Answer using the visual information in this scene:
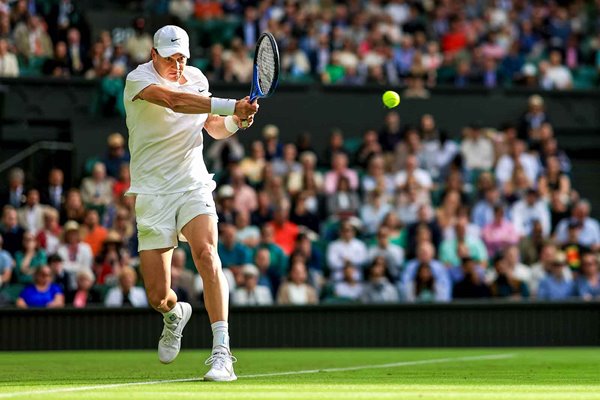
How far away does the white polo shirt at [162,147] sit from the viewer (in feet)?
29.2

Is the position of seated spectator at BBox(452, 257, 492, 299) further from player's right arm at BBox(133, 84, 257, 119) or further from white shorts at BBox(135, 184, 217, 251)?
player's right arm at BBox(133, 84, 257, 119)

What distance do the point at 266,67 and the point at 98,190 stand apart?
32.0 feet

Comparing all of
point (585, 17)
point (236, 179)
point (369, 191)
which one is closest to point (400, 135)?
point (369, 191)

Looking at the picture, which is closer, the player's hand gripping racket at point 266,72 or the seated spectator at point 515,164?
the player's hand gripping racket at point 266,72

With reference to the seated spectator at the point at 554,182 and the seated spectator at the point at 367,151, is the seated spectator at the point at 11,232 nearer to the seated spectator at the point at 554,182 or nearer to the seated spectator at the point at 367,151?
the seated spectator at the point at 367,151

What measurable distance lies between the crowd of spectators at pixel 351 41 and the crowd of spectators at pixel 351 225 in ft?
5.20

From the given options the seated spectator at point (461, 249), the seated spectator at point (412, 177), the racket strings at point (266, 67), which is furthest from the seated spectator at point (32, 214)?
the racket strings at point (266, 67)

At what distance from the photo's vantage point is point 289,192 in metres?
18.6

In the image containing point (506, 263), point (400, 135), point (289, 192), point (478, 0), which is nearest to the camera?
point (506, 263)

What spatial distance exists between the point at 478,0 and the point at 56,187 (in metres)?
10.1

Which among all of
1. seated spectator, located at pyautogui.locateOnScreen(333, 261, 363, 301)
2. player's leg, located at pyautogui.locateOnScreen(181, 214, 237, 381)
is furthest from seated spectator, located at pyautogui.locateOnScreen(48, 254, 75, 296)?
player's leg, located at pyautogui.locateOnScreen(181, 214, 237, 381)

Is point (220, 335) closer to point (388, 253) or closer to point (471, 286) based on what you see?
point (471, 286)

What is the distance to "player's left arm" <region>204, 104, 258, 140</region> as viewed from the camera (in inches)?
356

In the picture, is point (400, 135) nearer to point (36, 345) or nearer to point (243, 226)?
point (243, 226)
